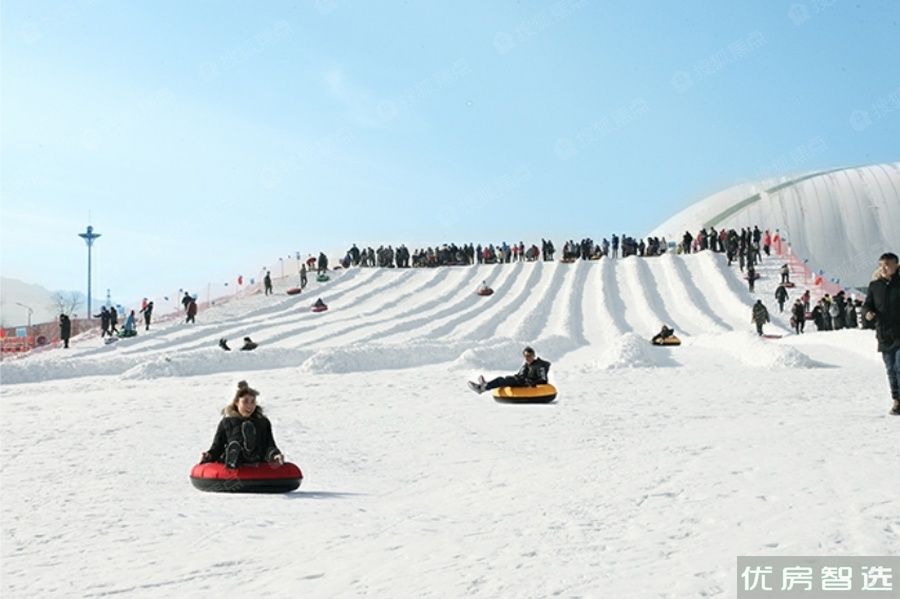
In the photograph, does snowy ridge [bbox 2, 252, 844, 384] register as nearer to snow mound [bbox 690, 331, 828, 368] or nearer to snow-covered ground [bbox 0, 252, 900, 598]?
snow mound [bbox 690, 331, 828, 368]

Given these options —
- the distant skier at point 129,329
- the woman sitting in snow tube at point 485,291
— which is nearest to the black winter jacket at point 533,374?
the distant skier at point 129,329

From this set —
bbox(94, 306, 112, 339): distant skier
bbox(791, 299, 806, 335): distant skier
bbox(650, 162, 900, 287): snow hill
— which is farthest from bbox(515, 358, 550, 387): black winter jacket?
bbox(650, 162, 900, 287): snow hill

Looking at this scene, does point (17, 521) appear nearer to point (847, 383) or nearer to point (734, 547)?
point (734, 547)

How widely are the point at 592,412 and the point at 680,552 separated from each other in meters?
7.39

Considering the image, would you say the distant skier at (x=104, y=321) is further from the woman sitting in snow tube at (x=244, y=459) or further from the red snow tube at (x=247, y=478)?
the red snow tube at (x=247, y=478)

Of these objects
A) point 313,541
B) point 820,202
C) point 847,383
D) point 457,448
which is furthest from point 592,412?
point 820,202

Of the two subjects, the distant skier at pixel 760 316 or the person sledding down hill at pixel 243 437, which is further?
the distant skier at pixel 760 316

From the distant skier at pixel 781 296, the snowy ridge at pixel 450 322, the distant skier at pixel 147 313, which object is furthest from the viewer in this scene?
the distant skier at pixel 147 313

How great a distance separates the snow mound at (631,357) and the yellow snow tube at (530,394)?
5048mm

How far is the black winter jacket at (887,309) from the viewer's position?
8.72 metres

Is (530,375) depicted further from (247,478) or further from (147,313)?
(147,313)

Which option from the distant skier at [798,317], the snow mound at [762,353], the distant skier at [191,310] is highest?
the distant skier at [191,310]

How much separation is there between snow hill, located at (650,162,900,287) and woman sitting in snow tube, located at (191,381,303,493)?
56902mm

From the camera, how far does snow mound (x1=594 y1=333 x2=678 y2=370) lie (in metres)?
18.1
